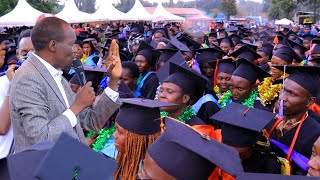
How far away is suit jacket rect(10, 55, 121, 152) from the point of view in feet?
7.27

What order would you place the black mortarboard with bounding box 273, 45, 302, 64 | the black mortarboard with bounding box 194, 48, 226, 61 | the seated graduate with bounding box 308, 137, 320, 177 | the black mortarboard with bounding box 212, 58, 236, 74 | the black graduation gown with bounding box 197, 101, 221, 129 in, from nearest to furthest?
the seated graduate with bounding box 308, 137, 320, 177, the black graduation gown with bounding box 197, 101, 221, 129, the black mortarboard with bounding box 212, 58, 236, 74, the black mortarboard with bounding box 273, 45, 302, 64, the black mortarboard with bounding box 194, 48, 226, 61

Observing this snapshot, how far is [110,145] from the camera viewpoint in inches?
124

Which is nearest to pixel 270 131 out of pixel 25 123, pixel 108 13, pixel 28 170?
pixel 25 123

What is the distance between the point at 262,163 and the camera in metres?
2.57

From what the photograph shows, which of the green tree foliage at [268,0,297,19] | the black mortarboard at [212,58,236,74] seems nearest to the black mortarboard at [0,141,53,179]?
the black mortarboard at [212,58,236,74]

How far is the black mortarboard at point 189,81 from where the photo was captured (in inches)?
133

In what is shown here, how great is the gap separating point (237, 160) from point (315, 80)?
1694 mm

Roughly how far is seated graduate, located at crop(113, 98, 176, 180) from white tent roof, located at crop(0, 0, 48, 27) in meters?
15.7

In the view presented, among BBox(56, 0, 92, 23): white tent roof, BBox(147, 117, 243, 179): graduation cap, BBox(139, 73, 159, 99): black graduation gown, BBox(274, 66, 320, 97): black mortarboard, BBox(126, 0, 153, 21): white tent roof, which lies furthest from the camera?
BBox(126, 0, 153, 21): white tent roof

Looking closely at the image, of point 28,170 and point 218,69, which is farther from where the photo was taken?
point 218,69

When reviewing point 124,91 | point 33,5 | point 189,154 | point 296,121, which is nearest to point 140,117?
point 189,154

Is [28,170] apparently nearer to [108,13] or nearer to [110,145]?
[110,145]

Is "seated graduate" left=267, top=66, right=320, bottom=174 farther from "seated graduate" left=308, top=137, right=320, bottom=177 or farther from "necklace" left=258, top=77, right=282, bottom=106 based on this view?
"necklace" left=258, top=77, right=282, bottom=106

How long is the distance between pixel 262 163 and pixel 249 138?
21 cm
